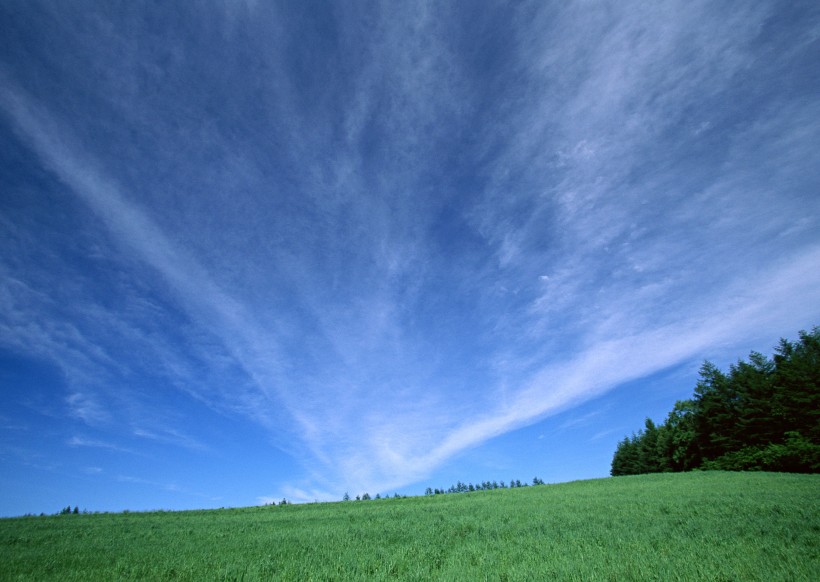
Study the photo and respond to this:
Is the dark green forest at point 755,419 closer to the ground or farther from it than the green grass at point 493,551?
farther from it

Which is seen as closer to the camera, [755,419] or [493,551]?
[493,551]

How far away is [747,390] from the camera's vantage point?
54625mm

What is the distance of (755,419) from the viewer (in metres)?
50.1

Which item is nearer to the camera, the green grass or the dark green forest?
the green grass

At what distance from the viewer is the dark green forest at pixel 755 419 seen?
140ft

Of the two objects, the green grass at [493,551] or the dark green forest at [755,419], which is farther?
the dark green forest at [755,419]

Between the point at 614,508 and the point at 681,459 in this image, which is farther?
the point at 681,459

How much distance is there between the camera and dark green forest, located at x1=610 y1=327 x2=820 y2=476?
42.5 metres

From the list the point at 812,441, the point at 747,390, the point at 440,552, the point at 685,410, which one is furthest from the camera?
the point at 685,410

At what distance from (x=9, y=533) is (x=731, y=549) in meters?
30.1

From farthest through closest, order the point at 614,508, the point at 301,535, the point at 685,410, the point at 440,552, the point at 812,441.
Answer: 1. the point at 685,410
2. the point at 812,441
3. the point at 614,508
4. the point at 301,535
5. the point at 440,552

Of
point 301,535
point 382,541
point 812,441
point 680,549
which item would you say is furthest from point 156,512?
point 812,441

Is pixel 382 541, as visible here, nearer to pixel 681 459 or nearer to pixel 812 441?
pixel 812 441

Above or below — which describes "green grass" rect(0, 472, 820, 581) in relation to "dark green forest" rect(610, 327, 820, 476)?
below
